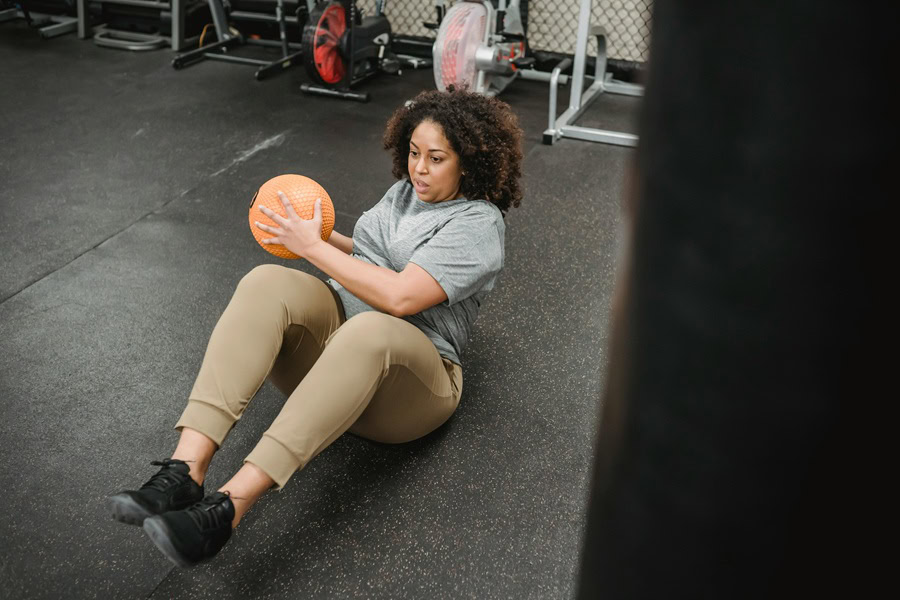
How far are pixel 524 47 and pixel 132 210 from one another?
2872 millimetres

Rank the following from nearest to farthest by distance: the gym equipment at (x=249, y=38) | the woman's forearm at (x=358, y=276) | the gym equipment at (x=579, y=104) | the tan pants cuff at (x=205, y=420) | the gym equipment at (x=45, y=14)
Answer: the tan pants cuff at (x=205, y=420), the woman's forearm at (x=358, y=276), the gym equipment at (x=579, y=104), the gym equipment at (x=249, y=38), the gym equipment at (x=45, y=14)

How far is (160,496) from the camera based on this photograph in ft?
4.41

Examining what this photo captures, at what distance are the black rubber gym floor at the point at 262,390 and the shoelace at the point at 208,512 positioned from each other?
0.23 meters

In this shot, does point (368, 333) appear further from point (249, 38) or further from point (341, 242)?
point (249, 38)

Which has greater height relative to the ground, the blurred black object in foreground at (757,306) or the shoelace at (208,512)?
the blurred black object in foreground at (757,306)

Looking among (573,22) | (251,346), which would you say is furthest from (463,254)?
(573,22)

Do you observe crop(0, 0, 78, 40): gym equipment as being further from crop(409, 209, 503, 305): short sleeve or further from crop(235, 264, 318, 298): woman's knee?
crop(409, 209, 503, 305): short sleeve

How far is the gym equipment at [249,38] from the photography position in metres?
5.24

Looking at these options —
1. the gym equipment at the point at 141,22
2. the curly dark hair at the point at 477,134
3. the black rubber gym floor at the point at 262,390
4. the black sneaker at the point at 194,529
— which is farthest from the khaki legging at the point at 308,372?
the gym equipment at the point at 141,22

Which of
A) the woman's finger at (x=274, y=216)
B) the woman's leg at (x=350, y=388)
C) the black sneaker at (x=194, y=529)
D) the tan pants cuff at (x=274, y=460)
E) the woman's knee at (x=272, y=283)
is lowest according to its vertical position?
the black sneaker at (x=194, y=529)

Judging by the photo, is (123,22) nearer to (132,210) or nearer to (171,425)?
(132,210)

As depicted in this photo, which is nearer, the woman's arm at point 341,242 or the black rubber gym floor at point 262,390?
the black rubber gym floor at point 262,390

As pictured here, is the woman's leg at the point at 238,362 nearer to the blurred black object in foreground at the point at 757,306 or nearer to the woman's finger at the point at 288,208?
the woman's finger at the point at 288,208

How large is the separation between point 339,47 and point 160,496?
388cm
